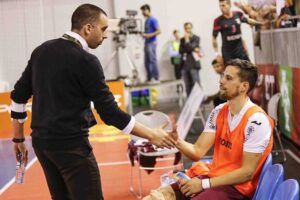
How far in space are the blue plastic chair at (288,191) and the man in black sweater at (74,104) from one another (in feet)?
2.63

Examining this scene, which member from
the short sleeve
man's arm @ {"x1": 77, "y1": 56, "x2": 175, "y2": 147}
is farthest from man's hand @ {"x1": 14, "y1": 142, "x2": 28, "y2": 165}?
the short sleeve

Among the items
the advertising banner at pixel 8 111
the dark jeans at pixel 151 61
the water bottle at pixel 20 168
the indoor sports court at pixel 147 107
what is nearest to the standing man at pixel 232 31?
the indoor sports court at pixel 147 107

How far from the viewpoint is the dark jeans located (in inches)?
489

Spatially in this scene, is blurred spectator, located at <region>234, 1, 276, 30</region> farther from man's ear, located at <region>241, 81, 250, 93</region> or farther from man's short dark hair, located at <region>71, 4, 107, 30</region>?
man's short dark hair, located at <region>71, 4, 107, 30</region>

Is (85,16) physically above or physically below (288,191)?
above

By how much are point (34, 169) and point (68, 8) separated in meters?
7.30

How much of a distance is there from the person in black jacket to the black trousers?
24.3 ft

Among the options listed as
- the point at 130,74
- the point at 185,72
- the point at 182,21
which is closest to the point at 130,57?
the point at 130,74

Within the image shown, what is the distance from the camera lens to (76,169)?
107 inches

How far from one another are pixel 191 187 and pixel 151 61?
9.78m

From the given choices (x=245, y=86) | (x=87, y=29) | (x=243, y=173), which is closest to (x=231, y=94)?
(x=245, y=86)

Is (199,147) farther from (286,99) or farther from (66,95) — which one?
(286,99)

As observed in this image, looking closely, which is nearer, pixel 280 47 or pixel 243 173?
pixel 243 173

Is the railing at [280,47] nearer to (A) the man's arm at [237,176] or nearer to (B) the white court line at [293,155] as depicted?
(B) the white court line at [293,155]
